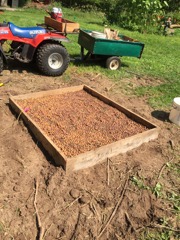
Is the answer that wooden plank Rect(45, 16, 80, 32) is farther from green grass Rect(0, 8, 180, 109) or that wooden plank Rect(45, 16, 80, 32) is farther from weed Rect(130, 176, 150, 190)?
weed Rect(130, 176, 150, 190)

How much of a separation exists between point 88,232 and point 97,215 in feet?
0.74

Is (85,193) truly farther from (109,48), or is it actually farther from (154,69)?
(154,69)

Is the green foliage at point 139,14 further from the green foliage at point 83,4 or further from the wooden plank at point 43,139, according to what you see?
the wooden plank at point 43,139

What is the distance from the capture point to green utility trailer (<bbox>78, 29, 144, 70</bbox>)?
6285 mm

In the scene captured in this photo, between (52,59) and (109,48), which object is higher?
(109,48)

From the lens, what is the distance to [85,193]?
2.96 metres

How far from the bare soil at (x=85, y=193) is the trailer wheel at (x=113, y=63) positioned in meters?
3.18

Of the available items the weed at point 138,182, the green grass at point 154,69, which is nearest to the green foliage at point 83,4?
the green grass at point 154,69

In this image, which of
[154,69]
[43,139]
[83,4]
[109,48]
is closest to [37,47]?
[109,48]

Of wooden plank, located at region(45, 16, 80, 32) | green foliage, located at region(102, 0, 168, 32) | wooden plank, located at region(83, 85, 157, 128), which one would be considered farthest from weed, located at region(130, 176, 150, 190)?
green foliage, located at region(102, 0, 168, 32)

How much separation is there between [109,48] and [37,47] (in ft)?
5.83

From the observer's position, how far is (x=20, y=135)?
3779 millimetres

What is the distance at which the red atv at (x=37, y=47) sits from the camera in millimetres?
5320

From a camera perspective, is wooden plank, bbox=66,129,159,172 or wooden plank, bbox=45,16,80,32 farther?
wooden plank, bbox=45,16,80,32
